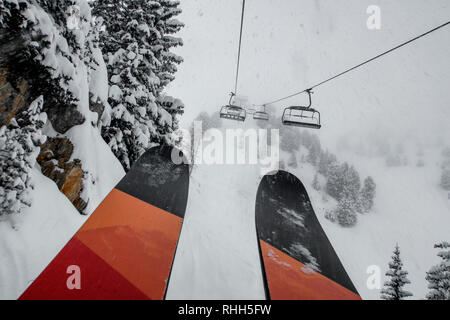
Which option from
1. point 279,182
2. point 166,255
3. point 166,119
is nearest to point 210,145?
point 166,119

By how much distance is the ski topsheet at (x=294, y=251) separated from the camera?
10.8 feet

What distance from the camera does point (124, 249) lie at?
316 centimetres

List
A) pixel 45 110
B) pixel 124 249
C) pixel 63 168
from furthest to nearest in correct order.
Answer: pixel 63 168 < pixel 45 110 < pixel 124 249

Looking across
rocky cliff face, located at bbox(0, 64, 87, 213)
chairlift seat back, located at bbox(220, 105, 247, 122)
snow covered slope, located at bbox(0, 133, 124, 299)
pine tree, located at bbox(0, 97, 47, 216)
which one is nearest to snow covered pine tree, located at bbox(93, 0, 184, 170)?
snow covered slope, located at bbox(0, 133, 124, 299)

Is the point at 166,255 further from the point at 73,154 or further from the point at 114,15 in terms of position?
the point at 114,15

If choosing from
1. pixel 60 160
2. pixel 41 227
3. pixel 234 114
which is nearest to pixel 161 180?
pixel 41 227

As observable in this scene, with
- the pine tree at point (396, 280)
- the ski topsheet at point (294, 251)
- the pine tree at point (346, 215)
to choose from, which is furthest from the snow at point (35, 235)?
the pine tree at point (346, 215)

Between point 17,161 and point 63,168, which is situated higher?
point 17,161

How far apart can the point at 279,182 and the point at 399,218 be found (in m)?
58.0

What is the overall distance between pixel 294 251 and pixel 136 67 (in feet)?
27.4

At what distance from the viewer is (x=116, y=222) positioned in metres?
3.62

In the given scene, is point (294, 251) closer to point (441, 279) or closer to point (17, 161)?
point (17, 161)

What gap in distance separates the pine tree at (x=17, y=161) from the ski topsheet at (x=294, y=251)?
4.82 metres
